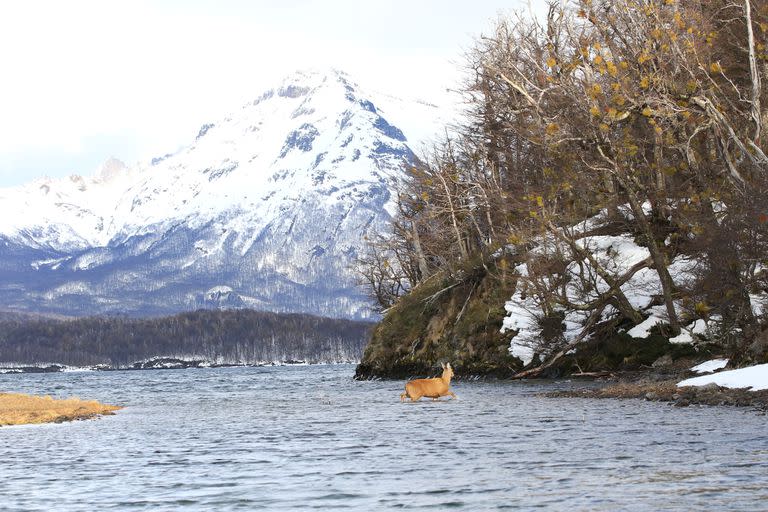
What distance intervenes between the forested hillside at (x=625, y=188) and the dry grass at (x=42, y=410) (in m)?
21.2

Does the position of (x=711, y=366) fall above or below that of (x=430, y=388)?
above

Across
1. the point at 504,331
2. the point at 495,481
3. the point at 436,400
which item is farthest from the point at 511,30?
the point at 495,481

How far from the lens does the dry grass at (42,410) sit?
37.2 metres

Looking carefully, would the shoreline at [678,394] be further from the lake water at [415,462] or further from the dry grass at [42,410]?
the dry grass at [42,410]

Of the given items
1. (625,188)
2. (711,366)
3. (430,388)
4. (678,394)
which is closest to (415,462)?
(678,394)

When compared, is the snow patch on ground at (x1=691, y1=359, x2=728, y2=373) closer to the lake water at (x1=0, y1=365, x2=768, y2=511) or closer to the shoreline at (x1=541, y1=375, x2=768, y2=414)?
the shoreline at (x1=541, y1=375, x2=768, y2=414)

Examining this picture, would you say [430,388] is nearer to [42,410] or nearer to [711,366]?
[711,366]

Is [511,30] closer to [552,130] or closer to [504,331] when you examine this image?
[552,130]

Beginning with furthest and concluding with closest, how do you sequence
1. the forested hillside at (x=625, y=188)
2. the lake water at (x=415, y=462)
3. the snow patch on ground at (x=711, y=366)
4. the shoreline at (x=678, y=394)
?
1. the forested hillside at (x=625, y=188)
2. the snow patch on ground at (x=711, y=366)
3. the shoreline at (x=678, y=394)
4. the lake water at (x=415, y=462)

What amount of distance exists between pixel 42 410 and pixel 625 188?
26316mm

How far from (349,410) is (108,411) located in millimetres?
11781

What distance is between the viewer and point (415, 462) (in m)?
20.2

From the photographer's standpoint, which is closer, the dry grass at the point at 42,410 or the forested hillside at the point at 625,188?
the dry grass at the point at 42,410

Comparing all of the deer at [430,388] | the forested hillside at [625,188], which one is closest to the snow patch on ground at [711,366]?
the forested hillside at [625,188]
